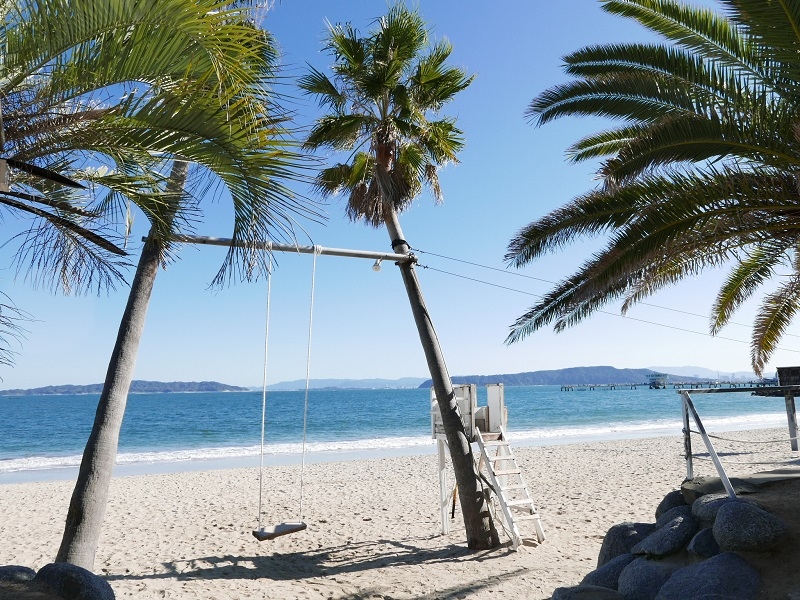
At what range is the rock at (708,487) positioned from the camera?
224 inches

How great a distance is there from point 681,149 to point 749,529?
3286 millimetres

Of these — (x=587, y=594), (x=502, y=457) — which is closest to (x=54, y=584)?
(x=587, y=594)

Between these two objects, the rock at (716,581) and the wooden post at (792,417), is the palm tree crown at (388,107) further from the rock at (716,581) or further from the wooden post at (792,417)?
the wooden post at (792,417)

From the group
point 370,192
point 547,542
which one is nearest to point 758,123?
point 370,192

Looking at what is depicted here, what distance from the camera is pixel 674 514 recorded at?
5598 millimetres

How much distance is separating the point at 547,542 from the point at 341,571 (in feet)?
9.14

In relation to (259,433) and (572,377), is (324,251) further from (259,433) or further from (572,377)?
(572,377)

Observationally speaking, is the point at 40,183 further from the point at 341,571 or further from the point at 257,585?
the point at 341,571

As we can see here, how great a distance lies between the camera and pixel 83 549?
550 centimetres

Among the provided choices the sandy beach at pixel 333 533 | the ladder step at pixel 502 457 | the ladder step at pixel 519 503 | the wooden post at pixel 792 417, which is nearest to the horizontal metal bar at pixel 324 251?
the ladder step at pixel 502 457

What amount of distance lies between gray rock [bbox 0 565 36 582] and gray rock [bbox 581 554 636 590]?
166 inches

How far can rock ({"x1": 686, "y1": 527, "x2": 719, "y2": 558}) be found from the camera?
4.90 metres

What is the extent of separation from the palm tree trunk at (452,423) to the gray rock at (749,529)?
146 inches

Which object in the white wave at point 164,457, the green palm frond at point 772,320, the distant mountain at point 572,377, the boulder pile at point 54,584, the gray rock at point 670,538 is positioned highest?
the distant mountain at point 572,377
